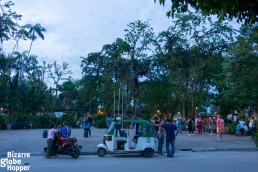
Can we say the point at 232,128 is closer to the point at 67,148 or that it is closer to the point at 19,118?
the point at 67,148

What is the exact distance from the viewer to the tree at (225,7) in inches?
253

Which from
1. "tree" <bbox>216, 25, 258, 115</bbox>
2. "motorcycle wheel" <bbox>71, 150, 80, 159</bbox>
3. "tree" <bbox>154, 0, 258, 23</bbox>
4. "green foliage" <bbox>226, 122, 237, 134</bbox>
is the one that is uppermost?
"tree" <bbox>216, 25, 258, 115</bbox>

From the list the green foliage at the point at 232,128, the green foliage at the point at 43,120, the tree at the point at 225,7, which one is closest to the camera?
the tree at the point at 225,7

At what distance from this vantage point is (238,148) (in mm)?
19453

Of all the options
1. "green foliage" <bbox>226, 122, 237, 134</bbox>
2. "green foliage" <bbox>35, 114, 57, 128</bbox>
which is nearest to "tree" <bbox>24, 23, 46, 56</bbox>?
"green foliage" <bbox>35, 114, 57, 128</bbox>

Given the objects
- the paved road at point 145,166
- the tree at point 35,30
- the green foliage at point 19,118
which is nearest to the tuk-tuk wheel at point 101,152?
the paved road at point 145,166

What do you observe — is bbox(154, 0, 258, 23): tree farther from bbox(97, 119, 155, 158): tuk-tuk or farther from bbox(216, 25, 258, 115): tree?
bbox(216, 25, 258, 115): tree

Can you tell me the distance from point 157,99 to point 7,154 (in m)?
37.9

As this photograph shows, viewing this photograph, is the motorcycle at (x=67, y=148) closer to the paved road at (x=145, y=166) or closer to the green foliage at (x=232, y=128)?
the paved road at (x=145, y=166)

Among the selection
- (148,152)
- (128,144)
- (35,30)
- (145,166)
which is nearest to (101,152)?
(128,144)

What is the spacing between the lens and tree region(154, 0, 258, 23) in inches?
253

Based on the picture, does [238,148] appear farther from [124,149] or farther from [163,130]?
[124,149]

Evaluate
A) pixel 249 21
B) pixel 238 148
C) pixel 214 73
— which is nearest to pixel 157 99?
pixel 214 73

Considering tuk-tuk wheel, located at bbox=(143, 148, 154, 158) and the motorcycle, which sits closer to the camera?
the motorcycle
